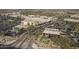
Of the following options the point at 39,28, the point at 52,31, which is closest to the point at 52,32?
the point at 52,31

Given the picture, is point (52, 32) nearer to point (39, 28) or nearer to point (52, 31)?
point (52, 31)
